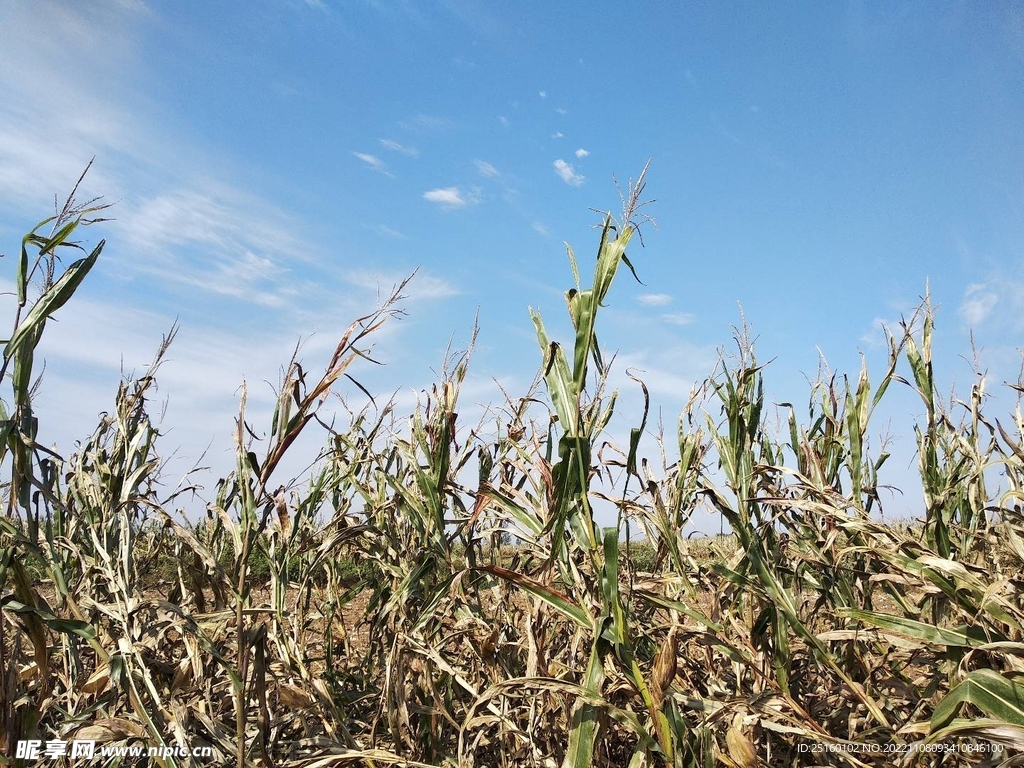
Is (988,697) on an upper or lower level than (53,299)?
lower

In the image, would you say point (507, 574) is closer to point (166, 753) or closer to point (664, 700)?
point (664, 700)

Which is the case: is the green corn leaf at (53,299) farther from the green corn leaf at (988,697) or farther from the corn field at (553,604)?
the green corn leaf at (988,697)

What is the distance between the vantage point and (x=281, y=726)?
97.1 inches

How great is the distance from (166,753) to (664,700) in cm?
129

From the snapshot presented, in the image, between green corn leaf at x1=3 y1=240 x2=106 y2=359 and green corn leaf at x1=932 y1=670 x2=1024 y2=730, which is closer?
green corn leaf at x1=932 y1=670 x2=1024 y2=730

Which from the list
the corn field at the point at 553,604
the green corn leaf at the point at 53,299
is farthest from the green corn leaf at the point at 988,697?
the green corn leaf at the point at 53,299

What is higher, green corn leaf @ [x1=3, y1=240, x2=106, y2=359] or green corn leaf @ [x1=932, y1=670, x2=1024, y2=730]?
green corn leaf @ [x1=3, y1=240, x2=106, y2=359]

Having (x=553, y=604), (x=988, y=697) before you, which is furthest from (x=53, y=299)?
(x=988, y=697)

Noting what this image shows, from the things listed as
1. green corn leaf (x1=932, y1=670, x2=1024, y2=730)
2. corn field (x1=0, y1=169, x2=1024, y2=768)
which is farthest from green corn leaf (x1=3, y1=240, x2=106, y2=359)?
green corn leaf (x1=932, y1=670, x2=1024, y2=730)

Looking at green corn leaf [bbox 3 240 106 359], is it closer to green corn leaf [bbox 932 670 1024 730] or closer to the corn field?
the corn field

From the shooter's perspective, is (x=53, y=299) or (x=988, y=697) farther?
(x=53, y=299)

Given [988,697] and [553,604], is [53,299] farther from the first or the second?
[988,697]

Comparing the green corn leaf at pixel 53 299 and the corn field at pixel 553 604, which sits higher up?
the green corn leaf at pixel 53 299

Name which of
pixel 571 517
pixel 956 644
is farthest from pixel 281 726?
pixel 956 644
